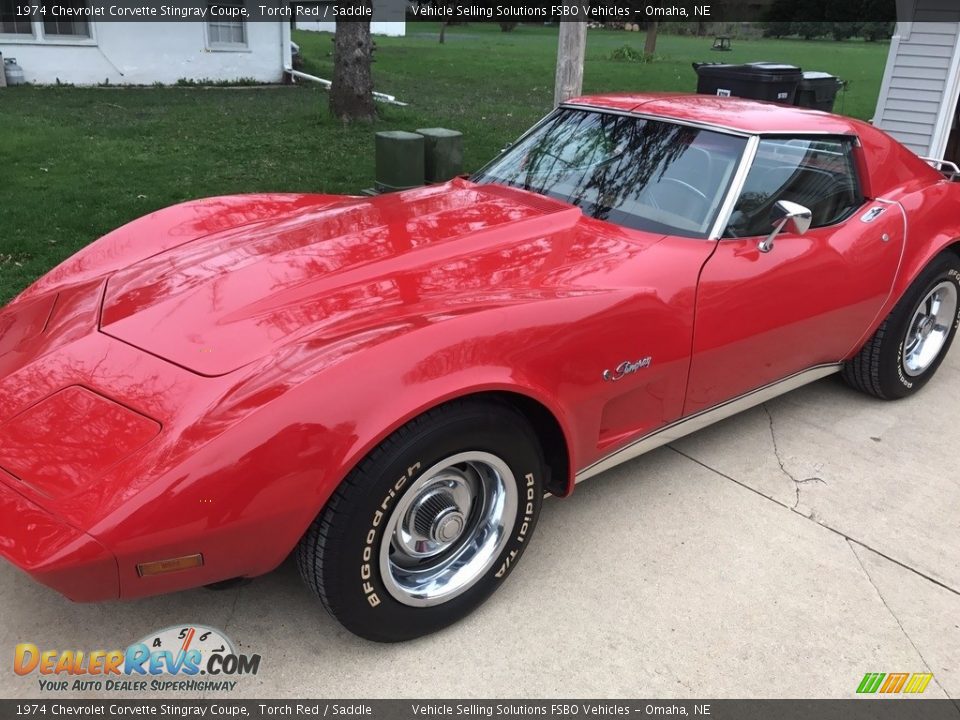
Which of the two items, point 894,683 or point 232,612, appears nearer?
point 894,683

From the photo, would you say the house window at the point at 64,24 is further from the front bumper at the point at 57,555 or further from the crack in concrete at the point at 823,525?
the front bumper at the point at 57,555

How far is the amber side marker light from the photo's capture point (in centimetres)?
183

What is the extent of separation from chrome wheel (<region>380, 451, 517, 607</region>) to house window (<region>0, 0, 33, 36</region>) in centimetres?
1473

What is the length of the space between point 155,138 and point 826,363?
27.2ft

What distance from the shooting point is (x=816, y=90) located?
7.71 metres

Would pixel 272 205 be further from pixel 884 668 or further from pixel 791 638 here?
pixel 884 668

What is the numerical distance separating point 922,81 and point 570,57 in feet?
14.2

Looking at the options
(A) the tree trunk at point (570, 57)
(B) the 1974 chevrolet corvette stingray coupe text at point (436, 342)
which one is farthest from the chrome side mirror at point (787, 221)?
(A) the tree trunk at point (570, 57)

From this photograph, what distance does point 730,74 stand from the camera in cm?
745

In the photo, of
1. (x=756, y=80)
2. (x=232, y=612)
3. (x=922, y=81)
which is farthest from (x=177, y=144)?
(x=922, y=81)

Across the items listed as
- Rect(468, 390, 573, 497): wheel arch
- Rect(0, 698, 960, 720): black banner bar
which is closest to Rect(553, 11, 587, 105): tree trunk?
Rect(468, 390, 573, 497): wheel arch

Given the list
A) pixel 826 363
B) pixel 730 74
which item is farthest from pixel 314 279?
pixel 730 74

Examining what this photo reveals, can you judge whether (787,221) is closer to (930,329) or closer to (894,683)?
(894,683)

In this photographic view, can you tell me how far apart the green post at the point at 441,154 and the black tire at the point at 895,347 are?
386cm
